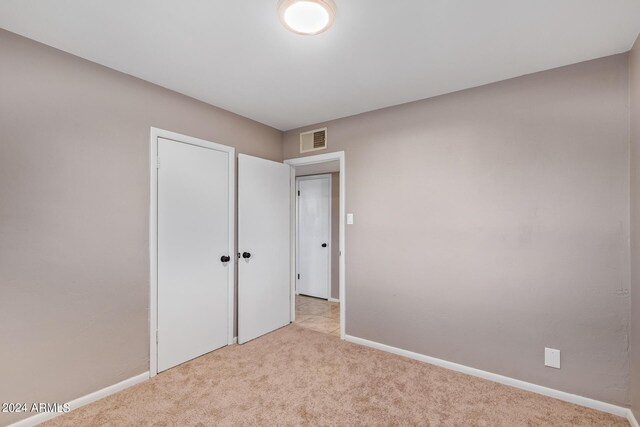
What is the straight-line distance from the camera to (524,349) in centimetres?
228

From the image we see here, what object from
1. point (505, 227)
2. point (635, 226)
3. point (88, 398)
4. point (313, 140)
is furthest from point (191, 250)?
point (635, 226)

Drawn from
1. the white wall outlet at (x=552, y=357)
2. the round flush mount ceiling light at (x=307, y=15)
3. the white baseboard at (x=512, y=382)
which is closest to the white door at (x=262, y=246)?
the white baseboard at (x=512, y=382)

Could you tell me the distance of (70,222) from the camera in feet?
6.59

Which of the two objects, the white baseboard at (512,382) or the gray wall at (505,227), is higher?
the gray wall at (505,227)

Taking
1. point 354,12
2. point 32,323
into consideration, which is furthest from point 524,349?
point 32,323

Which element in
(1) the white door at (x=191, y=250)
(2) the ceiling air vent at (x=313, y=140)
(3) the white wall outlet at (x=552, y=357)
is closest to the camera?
(3) the white wall outlet at (x=552, y=357)

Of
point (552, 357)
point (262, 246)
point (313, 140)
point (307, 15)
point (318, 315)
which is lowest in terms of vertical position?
point (318, 315)

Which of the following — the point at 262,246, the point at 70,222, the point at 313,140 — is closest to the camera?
the point at 70,222

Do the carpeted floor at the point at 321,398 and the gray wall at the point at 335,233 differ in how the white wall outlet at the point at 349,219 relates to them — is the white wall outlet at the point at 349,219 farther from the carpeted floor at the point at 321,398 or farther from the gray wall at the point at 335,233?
the gray wall at the point at 335,233

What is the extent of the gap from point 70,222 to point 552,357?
3.56 m

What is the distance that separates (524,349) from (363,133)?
236 cm

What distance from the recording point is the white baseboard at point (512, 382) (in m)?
2.00

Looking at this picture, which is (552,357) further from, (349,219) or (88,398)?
(88,398)

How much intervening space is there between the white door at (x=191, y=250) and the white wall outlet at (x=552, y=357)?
9.10 ft
